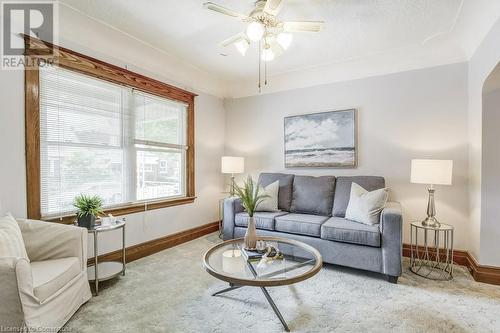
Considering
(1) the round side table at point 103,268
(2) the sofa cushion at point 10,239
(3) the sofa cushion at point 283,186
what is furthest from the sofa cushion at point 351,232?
(2) the sofa cushion at point 10,239

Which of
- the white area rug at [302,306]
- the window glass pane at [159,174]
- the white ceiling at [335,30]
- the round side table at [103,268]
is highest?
the white ceiling at [335,30]

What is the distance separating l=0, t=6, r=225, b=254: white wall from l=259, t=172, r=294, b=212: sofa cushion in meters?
1.07

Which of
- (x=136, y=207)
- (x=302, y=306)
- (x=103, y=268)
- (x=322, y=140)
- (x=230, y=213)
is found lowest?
(x=302, y=306)

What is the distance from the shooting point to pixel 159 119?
3.52 meters

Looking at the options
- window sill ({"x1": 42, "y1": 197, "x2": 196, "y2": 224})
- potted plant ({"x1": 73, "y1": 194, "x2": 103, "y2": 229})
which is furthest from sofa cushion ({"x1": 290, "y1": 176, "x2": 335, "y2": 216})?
potted plant ({"x1": 73, "y1": 194, "x2": 103, "y2": 229})

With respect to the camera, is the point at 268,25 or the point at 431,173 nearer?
the point at 268,25

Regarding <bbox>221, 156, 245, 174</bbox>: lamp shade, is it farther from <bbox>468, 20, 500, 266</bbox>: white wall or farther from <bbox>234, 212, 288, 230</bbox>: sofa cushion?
<bbox>468, 20, 500, 266</bbox>: white wall

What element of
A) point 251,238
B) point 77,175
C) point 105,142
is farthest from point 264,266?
point 105,142

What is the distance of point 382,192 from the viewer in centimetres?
282

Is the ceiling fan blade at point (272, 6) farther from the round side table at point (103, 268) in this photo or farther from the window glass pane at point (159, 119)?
the round side table at point (103, 268)

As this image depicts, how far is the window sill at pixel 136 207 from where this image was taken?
2.51m

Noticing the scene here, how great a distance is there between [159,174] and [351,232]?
2542mm

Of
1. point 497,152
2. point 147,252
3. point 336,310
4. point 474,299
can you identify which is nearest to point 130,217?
point 147,252

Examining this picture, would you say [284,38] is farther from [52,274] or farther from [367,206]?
[52,274]
